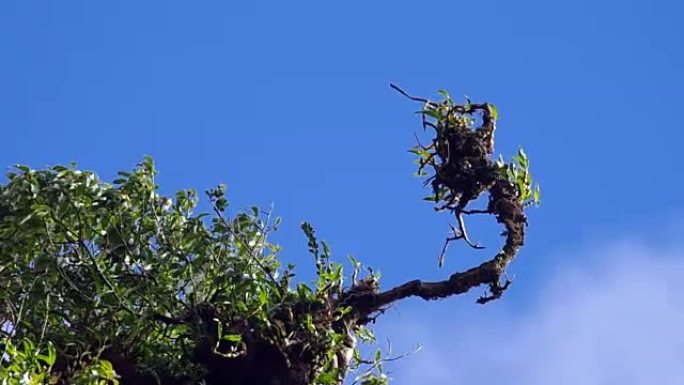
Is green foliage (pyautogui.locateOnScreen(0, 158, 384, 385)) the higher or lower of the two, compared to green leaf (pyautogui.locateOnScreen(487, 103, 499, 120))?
lower

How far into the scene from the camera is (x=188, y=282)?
532cm

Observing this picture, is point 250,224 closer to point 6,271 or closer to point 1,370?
point 6,271

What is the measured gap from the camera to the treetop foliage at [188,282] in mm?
5125

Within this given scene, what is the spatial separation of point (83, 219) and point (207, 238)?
19.7 inches

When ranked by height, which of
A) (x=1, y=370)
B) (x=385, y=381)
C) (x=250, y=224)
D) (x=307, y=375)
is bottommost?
(x=1, y=370)

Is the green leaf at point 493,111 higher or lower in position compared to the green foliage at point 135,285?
higher

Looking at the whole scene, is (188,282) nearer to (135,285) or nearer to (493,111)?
(135,285)

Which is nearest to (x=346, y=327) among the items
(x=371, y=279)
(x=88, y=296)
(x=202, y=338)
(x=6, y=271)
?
(x=371, y=279)

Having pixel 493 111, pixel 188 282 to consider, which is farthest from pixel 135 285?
pixel 493 111

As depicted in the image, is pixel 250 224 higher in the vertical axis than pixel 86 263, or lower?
higher

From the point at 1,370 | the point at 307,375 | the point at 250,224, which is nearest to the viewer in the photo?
the point at 1,370

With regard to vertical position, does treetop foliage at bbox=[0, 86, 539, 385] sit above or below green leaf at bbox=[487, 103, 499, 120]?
below

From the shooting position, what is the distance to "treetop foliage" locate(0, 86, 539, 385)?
5.12m

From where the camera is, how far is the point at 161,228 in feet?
17.8
